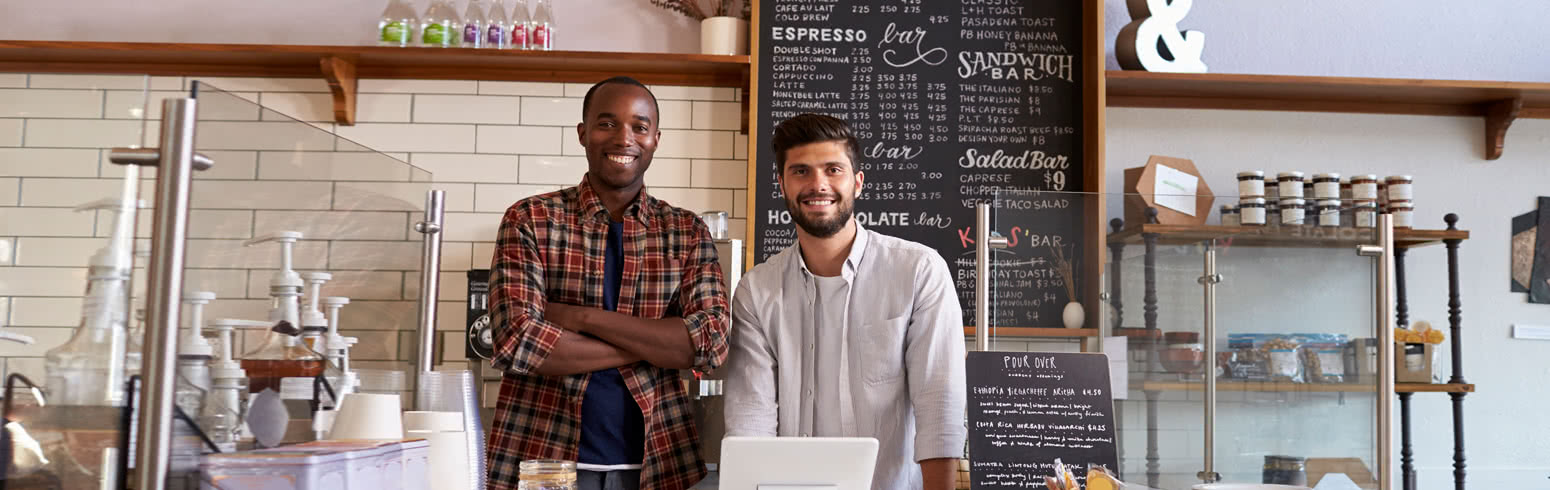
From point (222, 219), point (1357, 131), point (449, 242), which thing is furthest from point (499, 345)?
point (1357, 131)

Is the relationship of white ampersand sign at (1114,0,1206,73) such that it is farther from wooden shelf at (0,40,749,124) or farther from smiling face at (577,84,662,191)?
smiling face at (577,84,662,191)

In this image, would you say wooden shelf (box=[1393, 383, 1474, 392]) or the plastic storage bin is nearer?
the plastic storage bin

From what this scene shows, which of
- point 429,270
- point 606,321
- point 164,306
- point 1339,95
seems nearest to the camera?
point 164,306

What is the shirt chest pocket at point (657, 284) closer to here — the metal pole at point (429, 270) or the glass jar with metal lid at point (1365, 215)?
the metal pole at point (429, 270)

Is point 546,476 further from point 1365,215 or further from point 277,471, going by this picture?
point 1365,215

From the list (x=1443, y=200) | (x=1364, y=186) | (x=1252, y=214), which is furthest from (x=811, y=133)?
→ (x=1443, y=200)

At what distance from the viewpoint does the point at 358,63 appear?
3723 mm

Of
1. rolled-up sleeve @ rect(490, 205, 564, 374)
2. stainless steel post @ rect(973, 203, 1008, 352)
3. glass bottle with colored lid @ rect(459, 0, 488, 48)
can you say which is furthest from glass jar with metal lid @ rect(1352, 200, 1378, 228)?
glass bottle with colored lid @ rect(459, 0, 488, 48)

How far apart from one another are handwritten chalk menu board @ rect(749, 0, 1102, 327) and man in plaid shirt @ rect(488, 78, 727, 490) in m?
1.64

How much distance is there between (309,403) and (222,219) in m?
0.30

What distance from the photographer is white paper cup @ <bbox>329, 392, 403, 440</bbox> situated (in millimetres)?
1228

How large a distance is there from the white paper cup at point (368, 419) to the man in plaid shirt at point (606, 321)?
2.24 ft

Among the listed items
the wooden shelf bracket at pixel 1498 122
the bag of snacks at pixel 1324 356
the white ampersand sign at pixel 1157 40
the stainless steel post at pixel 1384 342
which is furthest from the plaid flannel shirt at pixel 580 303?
the wooden shelf bracket at pixel 1498 122

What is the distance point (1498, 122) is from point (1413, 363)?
905 millimetres
